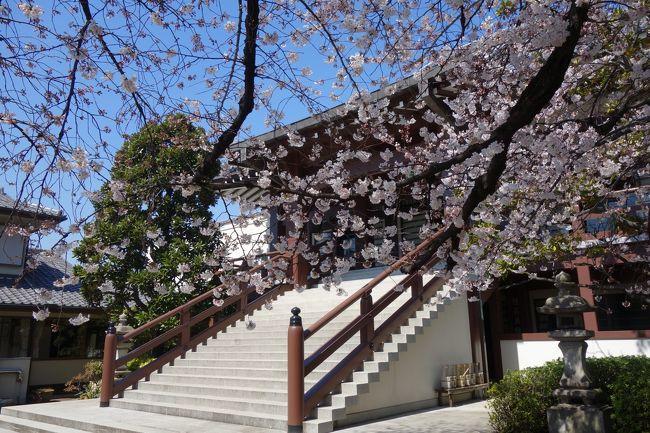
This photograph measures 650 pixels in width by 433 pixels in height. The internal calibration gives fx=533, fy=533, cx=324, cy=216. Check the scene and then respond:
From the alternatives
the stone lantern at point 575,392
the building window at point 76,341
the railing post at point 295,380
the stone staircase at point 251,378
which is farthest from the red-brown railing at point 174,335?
the building window at point 76,341

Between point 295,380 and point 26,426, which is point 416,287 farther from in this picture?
point 26,426

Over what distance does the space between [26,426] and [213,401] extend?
328cm

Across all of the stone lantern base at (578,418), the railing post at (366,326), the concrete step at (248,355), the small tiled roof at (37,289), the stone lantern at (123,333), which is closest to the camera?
the stone lantern base at (578,418)

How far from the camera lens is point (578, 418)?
21.1ft

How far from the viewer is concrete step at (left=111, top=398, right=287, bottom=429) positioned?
7047mm

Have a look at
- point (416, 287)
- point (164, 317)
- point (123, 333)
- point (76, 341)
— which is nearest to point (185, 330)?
point (164, 317)

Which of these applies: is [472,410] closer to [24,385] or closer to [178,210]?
[178,210]

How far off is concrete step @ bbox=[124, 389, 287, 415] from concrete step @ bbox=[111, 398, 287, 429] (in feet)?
0.38

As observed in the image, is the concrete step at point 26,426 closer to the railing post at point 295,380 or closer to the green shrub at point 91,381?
the green shrub at point 91,381

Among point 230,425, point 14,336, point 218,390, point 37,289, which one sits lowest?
point 230,425

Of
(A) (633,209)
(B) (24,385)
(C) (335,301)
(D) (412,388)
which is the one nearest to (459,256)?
(D) (412,388)

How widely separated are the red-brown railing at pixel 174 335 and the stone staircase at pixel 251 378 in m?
0.22

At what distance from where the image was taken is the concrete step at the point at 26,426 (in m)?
8.12

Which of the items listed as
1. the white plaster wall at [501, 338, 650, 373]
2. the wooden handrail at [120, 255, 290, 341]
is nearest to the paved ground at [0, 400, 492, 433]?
the wooden handrail at [120, 255, 290, 341]
